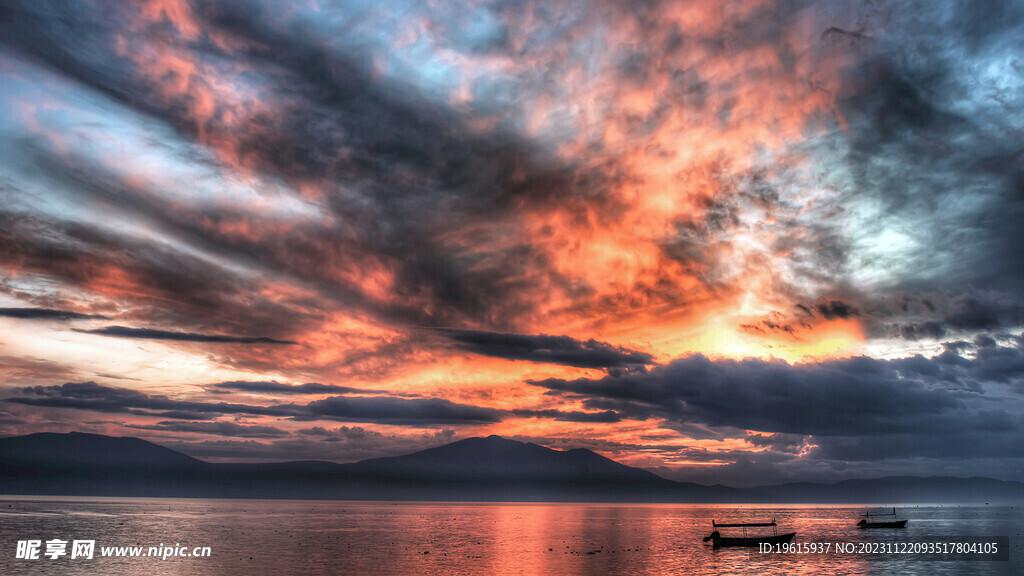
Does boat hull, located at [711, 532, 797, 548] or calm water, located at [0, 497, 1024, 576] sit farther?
boat hull, located at [711, 532, 797, 548]

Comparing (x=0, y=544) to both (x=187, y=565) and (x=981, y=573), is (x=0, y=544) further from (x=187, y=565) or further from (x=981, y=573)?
(x=981, y=573)

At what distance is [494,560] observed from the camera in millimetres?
110188

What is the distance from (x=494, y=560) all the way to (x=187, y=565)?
159ft

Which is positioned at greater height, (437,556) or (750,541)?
(437,556)

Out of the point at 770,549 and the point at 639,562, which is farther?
the point at 770,549

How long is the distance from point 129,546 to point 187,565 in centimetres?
3691

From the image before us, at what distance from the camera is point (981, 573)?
9781 cm

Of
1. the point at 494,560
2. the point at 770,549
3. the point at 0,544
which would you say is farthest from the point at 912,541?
the point at 0,544

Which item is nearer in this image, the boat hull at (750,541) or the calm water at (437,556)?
the calm water at (437,556)

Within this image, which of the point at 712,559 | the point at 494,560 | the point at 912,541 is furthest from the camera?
the point at 912,541

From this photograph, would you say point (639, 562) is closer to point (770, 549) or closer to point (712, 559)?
point (712, 559)

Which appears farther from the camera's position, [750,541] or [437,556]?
[750,541]

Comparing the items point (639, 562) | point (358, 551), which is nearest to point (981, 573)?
point (639, 562)

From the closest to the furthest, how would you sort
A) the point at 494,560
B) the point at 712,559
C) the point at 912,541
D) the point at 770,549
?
1. the point at 494,560
2. the point at 712,559
3. the point at 770,549
4. the point at 912,541
